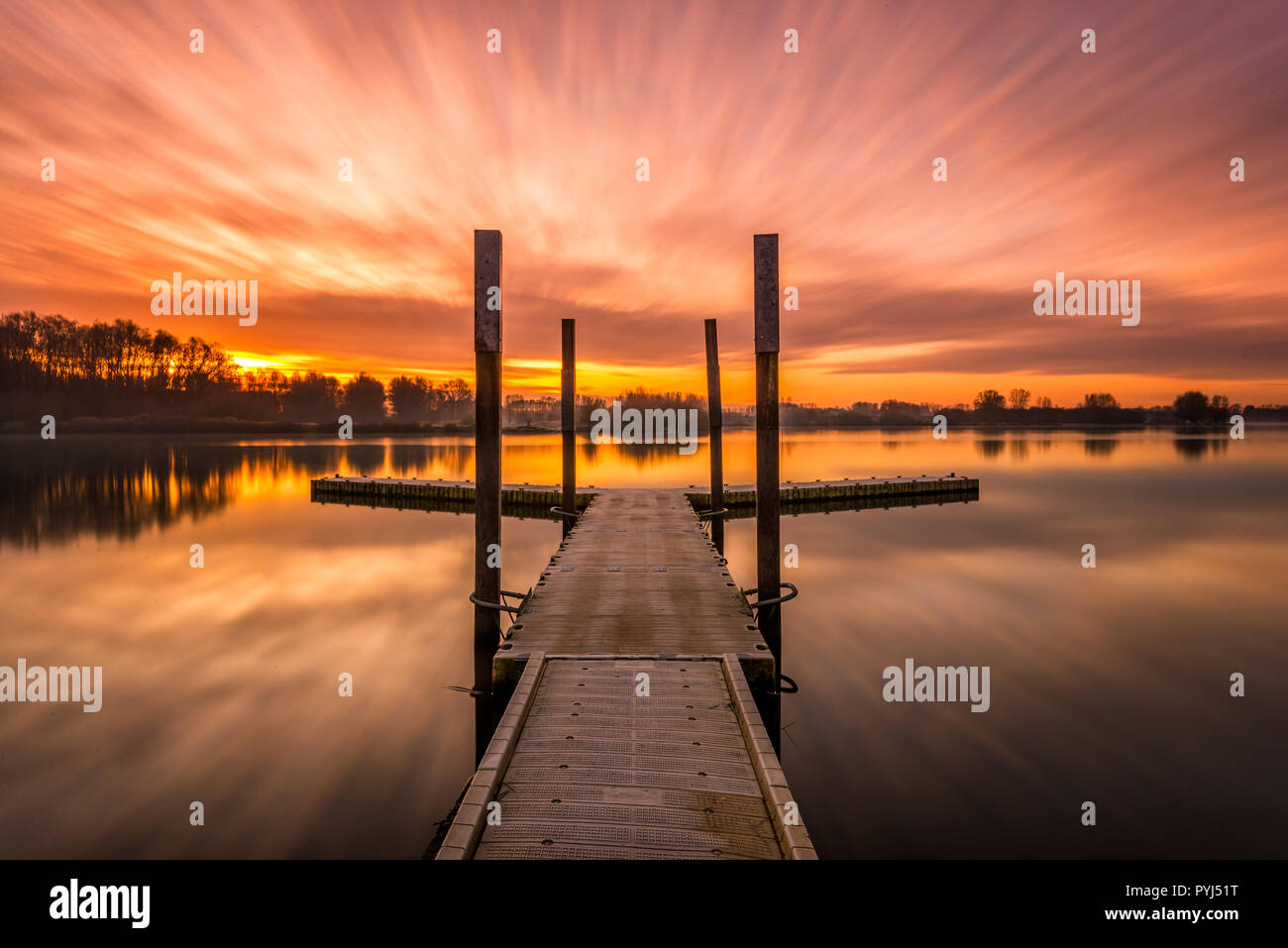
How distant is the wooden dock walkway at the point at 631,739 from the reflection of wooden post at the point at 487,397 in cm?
114

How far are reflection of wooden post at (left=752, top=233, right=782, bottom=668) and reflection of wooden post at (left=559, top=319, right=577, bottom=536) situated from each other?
8.87 metres

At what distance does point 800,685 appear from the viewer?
10.4 meters

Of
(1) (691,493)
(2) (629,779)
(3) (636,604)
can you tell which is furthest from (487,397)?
(1) (691,493)

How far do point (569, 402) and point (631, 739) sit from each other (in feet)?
48.6

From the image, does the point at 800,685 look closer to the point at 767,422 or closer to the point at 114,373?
the point at 767,422

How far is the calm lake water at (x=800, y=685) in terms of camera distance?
668cm

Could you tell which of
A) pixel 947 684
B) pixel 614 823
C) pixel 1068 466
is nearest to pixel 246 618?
pixel 614 823

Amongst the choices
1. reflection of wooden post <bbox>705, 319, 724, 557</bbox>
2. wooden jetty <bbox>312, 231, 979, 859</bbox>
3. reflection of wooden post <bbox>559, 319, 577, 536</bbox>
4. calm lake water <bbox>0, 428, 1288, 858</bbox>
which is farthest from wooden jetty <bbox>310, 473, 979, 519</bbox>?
wooden jetty <bbox>312, 231, 979, 859</bbox>

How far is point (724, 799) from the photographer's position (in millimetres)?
4621
